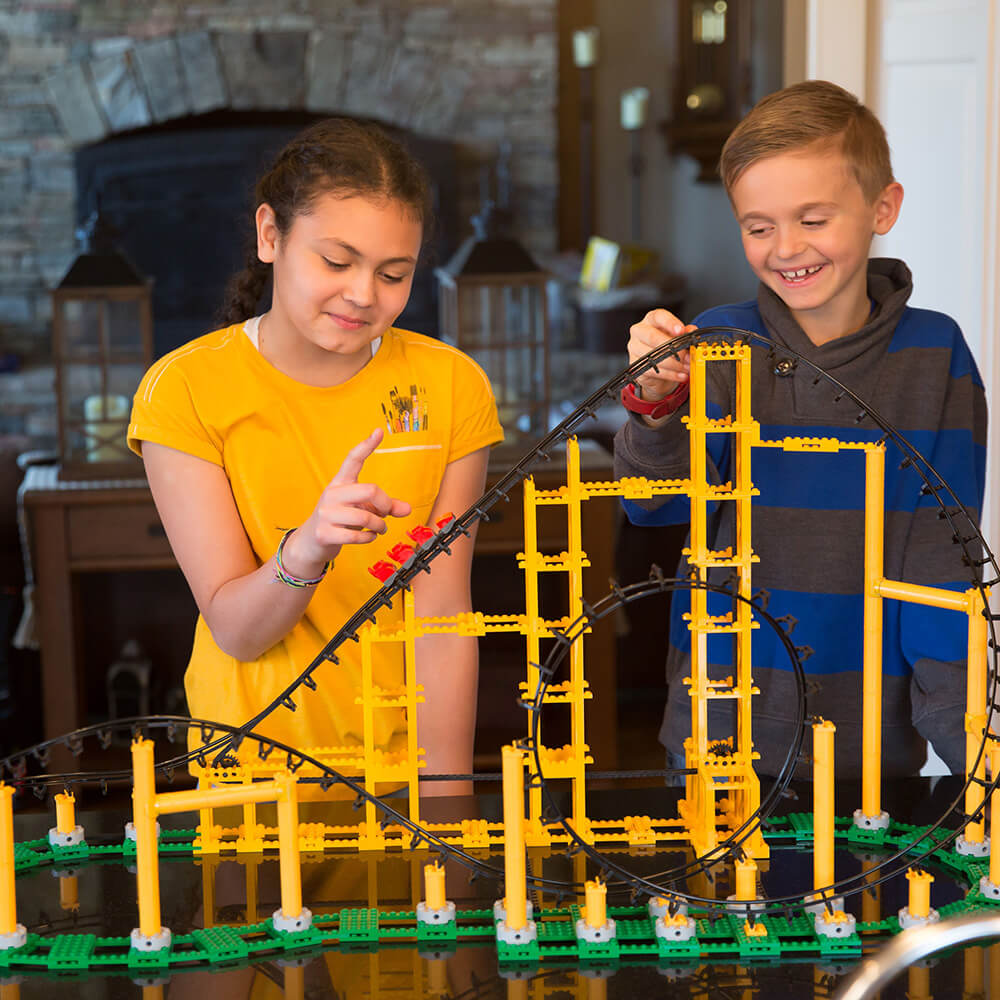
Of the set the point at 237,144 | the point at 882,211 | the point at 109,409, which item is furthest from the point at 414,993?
the point at 237,144

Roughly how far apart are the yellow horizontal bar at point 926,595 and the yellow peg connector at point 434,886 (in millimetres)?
380

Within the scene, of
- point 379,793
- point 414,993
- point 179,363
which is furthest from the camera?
point 179,363

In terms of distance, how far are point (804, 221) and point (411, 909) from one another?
663 mm

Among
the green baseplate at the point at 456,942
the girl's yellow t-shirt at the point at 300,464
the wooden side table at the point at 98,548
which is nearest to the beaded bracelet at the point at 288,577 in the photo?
the girl's yellow t-shirt at the point at 300,464

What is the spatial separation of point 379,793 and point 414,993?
0.86 ft

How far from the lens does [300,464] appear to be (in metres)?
1.18

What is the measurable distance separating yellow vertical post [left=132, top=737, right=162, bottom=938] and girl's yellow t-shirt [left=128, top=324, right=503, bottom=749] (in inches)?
12.6

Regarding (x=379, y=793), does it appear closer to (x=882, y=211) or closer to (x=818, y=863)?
(x=818, y=863)

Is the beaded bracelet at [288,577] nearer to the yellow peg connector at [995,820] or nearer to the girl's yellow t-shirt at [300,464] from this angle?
the girl's yellow t-shirt at [300,464]

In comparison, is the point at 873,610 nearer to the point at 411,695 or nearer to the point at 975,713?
the point at 975,713

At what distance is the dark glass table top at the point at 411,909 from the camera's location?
0.82m

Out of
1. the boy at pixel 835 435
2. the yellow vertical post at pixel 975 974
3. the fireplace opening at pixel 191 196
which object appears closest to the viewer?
the yellow vertical post at pixel 975 974

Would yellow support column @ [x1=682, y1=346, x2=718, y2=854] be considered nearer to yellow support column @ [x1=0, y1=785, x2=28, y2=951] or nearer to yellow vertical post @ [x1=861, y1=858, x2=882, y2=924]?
yellow vertical post @ [x1=861, y1=858, x2=882, y2=924]

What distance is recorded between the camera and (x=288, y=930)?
87 centimetres
